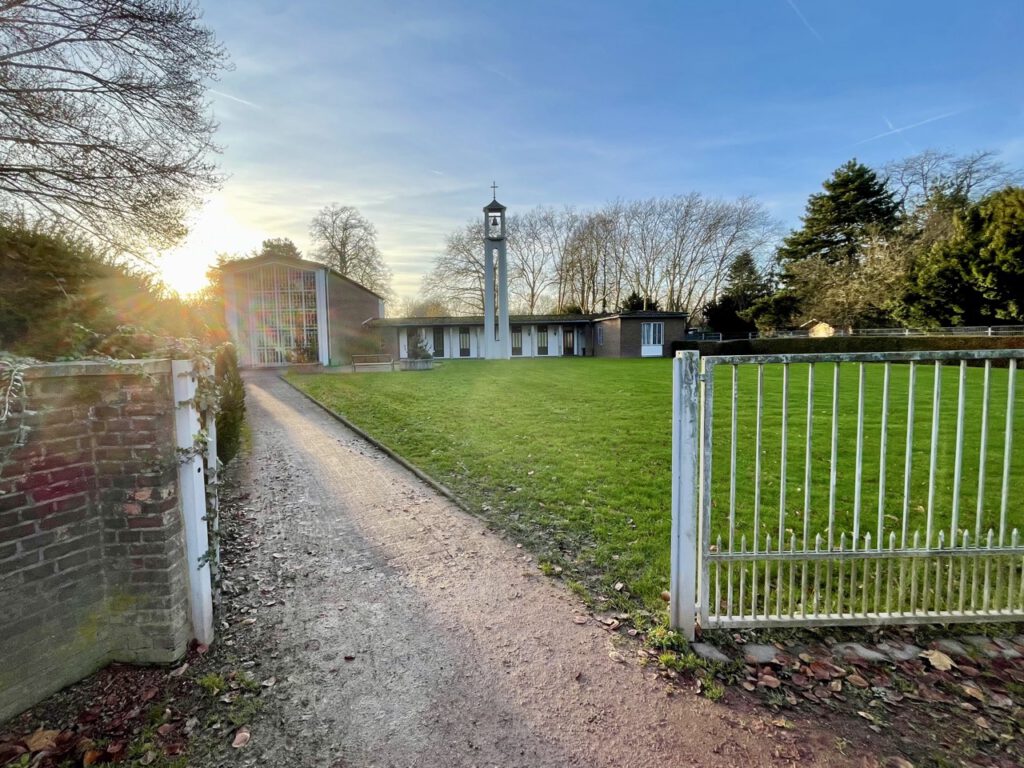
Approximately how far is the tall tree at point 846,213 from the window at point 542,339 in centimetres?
2519

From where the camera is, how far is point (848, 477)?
216 inches

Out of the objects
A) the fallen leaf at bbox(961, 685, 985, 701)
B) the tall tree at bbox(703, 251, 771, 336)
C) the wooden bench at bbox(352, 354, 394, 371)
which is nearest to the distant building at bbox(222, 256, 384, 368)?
the wooden bench at bbox(352, 354, 394, 371)

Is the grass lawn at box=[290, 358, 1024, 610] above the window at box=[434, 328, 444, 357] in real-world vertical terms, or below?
below

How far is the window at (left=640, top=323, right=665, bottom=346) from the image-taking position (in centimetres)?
3228

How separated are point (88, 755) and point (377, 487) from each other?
3818 mm

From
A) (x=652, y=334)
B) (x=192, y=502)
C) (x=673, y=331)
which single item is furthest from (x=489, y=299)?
(x=192, y=502)

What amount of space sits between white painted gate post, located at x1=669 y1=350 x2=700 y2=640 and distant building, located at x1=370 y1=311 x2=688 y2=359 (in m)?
29.3

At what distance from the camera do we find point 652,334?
3250cm

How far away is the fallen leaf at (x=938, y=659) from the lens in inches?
98.1

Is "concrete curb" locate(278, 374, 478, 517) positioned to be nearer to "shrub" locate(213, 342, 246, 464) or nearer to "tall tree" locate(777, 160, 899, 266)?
"shrub" locate(213, 342, 246, 464)

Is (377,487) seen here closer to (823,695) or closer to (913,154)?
(823,695)

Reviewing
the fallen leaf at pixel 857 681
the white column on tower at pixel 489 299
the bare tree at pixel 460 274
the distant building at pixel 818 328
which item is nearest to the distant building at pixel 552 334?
the white column on tower at pixel 489 299

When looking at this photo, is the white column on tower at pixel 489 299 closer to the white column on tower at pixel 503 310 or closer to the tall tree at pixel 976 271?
the white column on tower at pixel 503 310

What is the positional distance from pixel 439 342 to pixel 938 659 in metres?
33.1
